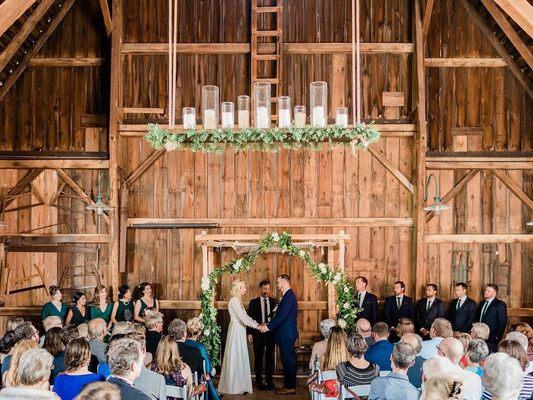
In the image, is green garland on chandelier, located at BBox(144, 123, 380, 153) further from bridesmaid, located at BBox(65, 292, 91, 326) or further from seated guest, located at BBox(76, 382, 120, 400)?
bridesmaid, located at BBox(65, 292, 91, 326)

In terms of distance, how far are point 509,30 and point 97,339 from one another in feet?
26.4

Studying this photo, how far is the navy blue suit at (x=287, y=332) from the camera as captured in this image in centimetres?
1000

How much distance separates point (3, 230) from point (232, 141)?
21.0 ft

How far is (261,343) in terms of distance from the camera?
1052 centimetres

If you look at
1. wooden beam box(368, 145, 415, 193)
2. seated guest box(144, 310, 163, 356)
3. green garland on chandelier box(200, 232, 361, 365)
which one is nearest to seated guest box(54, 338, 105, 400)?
seated guest box(144, 310, 163, 356)

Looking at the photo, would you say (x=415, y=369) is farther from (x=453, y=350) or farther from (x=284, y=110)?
(x=284, y=110)

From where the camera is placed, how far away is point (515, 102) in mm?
11781

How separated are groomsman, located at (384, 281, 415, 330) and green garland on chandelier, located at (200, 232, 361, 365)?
0.69 m

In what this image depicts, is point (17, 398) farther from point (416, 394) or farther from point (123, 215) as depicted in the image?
point (123, 215)

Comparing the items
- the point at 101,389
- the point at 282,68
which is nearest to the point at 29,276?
the point at 282,68

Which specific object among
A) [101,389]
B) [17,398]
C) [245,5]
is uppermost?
[245,5]

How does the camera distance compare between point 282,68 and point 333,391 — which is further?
point 282,68

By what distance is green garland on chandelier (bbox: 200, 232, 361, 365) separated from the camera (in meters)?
10.4

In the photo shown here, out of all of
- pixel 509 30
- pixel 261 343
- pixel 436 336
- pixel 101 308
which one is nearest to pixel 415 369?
pixel 436 336
